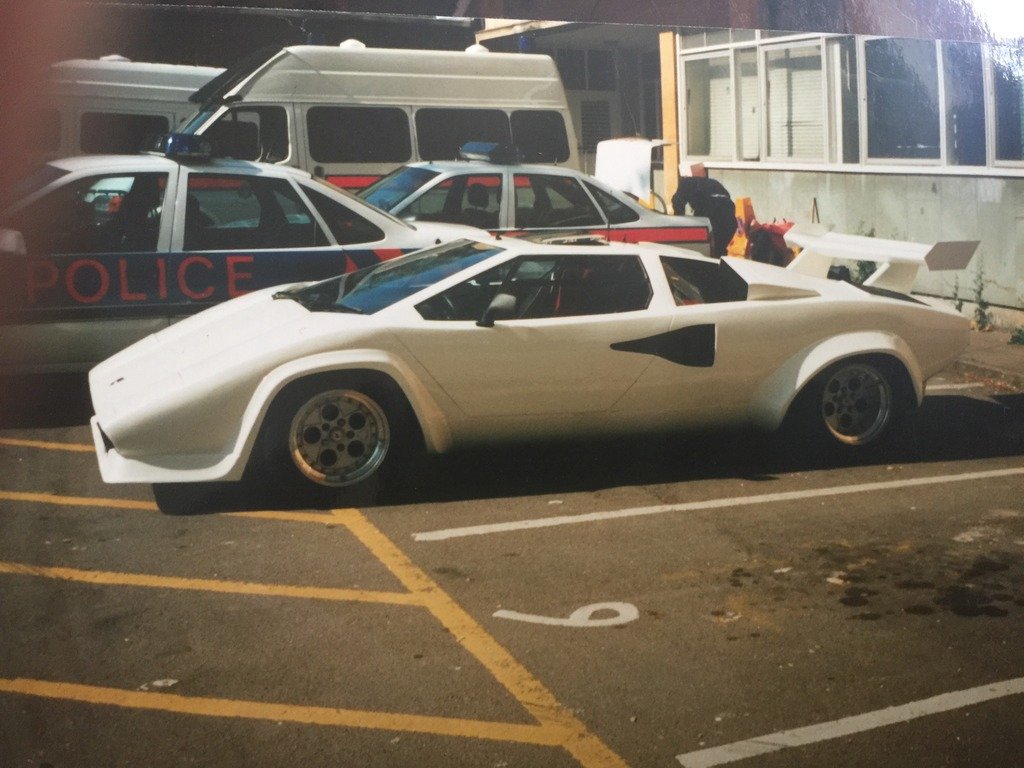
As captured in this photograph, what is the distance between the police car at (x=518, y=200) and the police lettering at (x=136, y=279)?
6.19ft

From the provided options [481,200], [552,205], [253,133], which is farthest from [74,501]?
[552,205]

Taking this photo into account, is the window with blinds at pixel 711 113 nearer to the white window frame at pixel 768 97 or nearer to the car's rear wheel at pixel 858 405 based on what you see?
the white window frame at pixel 768 97

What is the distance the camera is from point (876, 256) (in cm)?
832

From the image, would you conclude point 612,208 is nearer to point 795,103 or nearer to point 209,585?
point 795,103

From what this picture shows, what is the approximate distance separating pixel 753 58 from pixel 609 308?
8.29 meters

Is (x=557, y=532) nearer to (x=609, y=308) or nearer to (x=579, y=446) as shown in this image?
(x=579, y=446)

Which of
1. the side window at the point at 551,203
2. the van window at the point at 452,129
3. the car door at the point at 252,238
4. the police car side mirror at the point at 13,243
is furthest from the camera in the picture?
the van window at the point at 452,129

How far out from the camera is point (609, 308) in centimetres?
717

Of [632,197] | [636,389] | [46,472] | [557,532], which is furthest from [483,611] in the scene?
[632,197]

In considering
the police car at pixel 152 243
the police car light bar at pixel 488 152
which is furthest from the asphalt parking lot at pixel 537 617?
the police car light bar at pixel 488 152

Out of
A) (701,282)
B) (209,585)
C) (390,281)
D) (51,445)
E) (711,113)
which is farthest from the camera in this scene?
(711,113)

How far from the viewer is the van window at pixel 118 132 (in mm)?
9141

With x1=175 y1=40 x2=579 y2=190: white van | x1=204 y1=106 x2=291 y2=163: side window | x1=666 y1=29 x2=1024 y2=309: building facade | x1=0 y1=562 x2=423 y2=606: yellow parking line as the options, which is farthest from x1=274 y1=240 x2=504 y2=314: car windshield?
x1=666 y1=29 x2=1024 y2=309: building facade

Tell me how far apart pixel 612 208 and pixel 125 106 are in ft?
12.3
